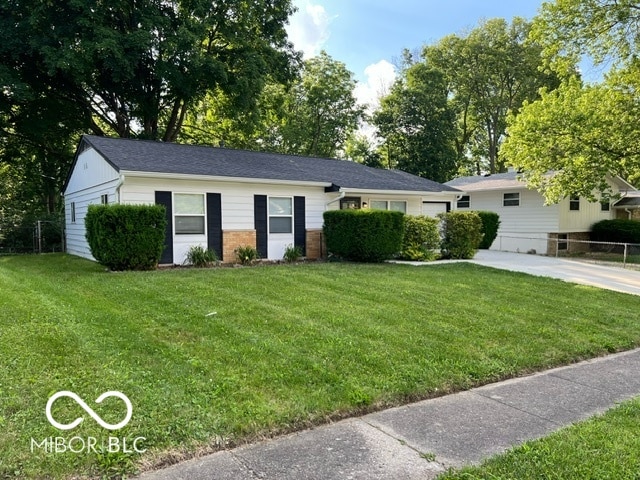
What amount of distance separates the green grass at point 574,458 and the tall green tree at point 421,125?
27560 millimetres

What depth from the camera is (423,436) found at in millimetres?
3141

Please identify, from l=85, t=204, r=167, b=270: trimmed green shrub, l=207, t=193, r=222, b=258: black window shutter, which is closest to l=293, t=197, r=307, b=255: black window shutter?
l=207, t=193, r=222, b=258: black window shutter

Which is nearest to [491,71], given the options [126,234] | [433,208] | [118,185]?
[433,208]

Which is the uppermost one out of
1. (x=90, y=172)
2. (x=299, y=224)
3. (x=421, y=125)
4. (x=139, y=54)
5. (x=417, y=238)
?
(x=139, y=54)

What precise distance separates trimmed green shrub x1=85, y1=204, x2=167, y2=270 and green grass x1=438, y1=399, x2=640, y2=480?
868cm

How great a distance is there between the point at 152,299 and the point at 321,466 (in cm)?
478

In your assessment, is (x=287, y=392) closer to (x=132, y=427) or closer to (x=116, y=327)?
(x=132, y=427)

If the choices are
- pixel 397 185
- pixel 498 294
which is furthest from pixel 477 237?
pixel 498 294

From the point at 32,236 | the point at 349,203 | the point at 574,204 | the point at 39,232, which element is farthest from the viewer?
the point at 574,204

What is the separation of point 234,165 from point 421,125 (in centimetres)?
1955

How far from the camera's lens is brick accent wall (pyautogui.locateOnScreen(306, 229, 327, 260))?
13805mm

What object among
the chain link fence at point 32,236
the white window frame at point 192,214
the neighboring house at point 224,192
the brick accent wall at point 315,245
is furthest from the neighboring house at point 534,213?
the chain link fence at point 32,236

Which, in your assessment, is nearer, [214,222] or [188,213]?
[188,213]

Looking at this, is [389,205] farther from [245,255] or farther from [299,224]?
[245,255]
